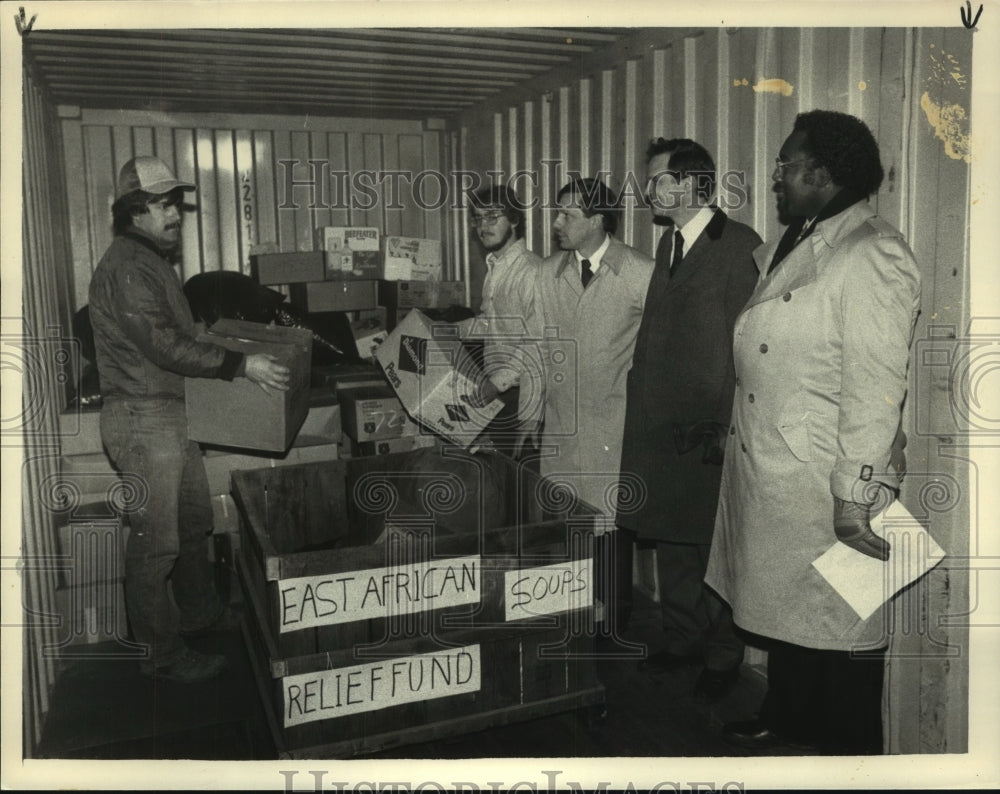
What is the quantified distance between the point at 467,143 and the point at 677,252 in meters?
3.72

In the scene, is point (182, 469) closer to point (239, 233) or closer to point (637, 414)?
point (637, 414)

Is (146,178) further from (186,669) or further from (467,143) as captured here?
(467,143)

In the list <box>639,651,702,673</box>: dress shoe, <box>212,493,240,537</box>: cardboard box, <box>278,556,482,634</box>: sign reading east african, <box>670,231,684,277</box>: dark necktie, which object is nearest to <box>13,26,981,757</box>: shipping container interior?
<box>670,231,684,277</box>: dark necktie

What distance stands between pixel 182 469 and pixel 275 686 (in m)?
1.38

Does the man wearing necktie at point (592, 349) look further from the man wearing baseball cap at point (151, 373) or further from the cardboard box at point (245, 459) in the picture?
the cardboard box at point (245, 459)

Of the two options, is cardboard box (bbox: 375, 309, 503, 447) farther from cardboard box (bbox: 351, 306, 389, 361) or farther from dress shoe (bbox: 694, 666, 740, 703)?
cardboard box (bbox: 351, 306, 389, 361)

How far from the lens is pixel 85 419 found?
4992mm

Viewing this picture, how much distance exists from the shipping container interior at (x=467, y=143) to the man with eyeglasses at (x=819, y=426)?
24 cm

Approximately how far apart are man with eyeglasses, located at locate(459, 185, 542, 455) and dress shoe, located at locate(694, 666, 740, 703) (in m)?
1.57

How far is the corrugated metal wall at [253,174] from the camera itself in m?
6.73

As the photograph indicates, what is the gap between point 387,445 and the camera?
5.38m

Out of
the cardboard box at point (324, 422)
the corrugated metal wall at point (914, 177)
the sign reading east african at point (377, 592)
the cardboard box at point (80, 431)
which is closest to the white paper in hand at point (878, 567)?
the corrugated metal wall at point (914, 177)

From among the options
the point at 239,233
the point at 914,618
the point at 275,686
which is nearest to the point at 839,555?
the point at 914,618

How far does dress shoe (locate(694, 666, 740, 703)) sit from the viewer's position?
3619 millimetres
